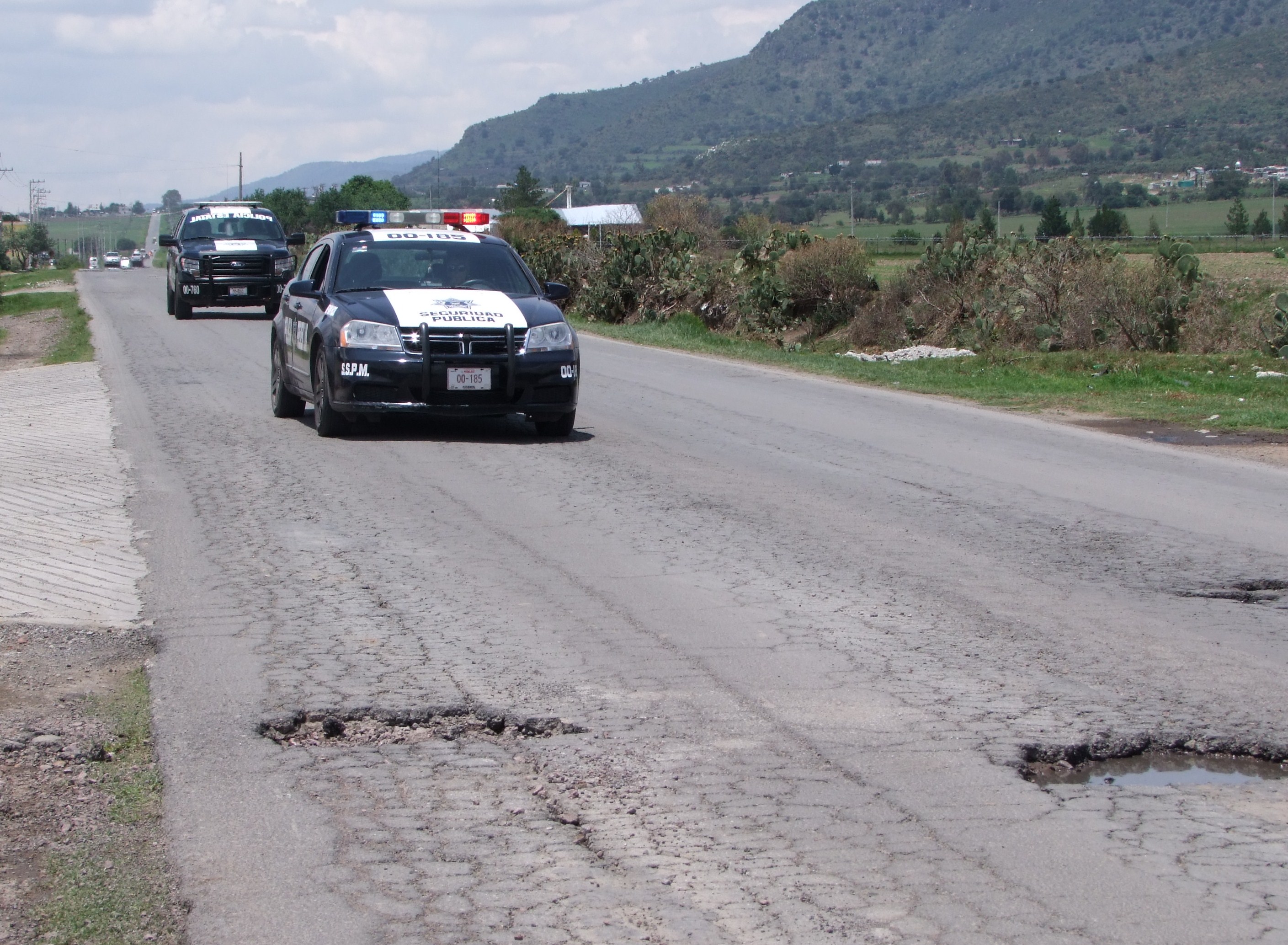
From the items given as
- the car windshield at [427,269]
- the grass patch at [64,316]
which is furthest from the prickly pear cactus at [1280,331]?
the grass patch at [64,316]

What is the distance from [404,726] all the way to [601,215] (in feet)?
392

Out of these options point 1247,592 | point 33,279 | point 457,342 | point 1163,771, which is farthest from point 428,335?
point 33,279

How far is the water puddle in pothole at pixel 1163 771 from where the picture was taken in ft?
15.9

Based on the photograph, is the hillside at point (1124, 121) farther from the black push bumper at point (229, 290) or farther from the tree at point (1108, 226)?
the black push bumper at point (229, 290)

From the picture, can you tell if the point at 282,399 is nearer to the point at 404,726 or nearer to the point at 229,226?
the point at 404,726

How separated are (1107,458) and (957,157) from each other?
161 metres

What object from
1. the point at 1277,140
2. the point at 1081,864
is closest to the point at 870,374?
the point at 1081,864

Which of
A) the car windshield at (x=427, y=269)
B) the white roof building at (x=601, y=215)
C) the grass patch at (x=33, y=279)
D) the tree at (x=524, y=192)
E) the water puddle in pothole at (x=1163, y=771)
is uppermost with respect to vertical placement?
the tree at (x=524, y=192)

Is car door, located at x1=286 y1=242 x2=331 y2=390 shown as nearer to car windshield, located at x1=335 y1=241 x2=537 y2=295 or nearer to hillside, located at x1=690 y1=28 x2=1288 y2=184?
car windshield, located at x1=335 y1=241 x2=537 y2=295

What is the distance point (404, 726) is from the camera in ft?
17.5

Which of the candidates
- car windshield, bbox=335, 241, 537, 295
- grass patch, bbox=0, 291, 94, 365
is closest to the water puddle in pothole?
car windshield, bbox=335, 241, 537, 295

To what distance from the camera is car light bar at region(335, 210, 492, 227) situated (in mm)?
17141

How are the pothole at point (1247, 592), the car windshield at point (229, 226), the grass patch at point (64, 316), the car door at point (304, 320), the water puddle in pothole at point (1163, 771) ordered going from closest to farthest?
1. the water puddle in pothole at point (1163, 771)
2. the pothole at point (1247, 592)
3. the car door at point (304, 320)
4. the grass patch at point (64, 316)
5. the car windshield at point (229, 226)

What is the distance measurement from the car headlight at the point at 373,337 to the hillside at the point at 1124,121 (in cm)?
13624
